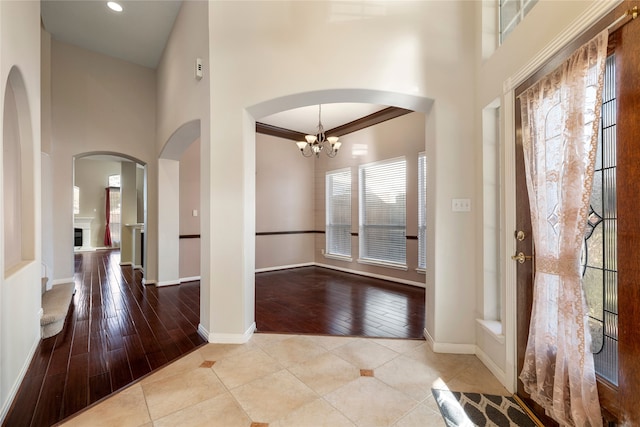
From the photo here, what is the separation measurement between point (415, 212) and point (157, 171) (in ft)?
14.8

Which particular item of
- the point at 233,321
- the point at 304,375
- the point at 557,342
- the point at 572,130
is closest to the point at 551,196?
the point at 572,130

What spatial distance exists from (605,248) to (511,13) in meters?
1.97

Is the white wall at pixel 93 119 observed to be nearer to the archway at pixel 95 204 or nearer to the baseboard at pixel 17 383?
the baseboard at pixel 17 383

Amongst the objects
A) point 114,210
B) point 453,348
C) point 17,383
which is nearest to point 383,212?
point 453,348

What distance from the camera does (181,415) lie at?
5.67 feet

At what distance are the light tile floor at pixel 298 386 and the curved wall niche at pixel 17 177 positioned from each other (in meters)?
1.42

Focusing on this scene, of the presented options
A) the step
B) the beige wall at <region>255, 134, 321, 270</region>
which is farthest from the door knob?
the beige wall at <region>255, 134, 321, 270</region>

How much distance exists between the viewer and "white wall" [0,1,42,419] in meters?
1.76

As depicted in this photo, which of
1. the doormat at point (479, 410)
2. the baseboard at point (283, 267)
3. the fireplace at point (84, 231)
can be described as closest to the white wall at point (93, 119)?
the baseboard at point (283, 267)

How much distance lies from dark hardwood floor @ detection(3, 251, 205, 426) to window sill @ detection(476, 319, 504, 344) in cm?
256

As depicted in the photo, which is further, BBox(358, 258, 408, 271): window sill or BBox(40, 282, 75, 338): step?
BBox(358, 258, 408, 271): window sill

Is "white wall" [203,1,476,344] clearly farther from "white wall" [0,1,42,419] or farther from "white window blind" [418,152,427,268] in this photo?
"white window blind" [418,152,427,268]

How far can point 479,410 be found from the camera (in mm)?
1784

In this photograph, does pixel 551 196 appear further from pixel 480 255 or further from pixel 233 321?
pixel 233 321
